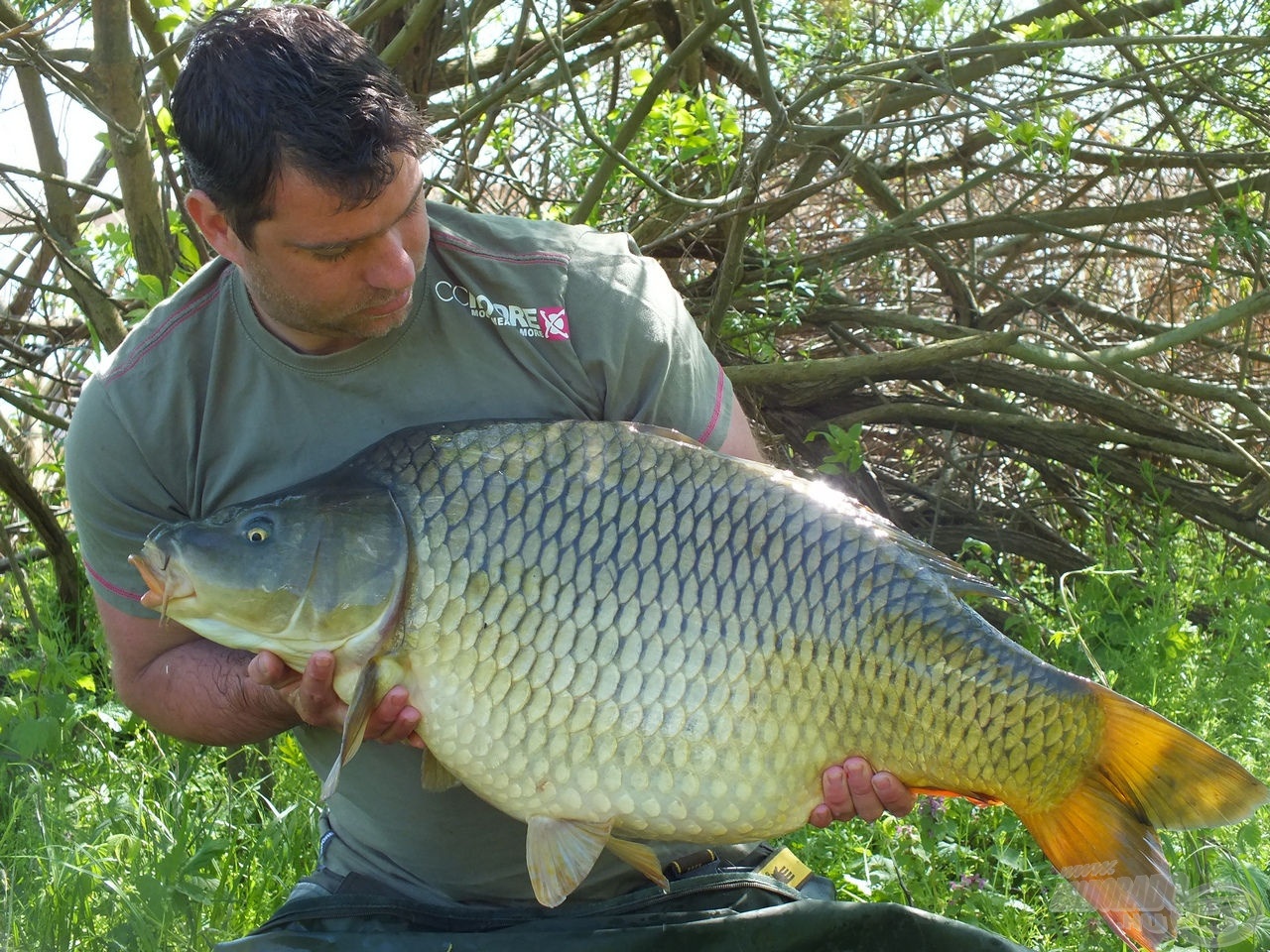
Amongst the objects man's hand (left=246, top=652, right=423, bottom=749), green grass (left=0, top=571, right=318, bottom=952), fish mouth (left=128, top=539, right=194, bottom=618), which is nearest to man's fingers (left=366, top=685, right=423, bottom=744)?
man's hand (left=246, top=652, right=423, bottom=749)

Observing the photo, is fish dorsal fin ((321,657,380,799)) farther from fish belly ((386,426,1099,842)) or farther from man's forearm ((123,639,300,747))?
man's forearm ((123,639,300,747))

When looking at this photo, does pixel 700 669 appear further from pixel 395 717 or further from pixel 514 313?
pixel 514 313

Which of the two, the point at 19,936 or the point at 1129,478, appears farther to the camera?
the point at 1129,478

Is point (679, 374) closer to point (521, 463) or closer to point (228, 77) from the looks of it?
point (521, 463)

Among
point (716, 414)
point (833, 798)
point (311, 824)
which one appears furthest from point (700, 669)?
point (311, 824)

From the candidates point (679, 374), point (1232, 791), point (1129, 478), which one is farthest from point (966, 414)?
point (1232, 791)

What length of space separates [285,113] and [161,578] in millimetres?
503

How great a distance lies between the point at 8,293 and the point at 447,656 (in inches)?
116

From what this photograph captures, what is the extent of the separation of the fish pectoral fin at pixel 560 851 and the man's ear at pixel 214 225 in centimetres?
73

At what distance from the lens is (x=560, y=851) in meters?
1.38

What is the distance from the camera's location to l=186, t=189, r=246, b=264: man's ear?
4.96ft

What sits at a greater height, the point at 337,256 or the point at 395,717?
the point at 337,256

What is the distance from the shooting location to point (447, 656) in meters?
A: 1.35

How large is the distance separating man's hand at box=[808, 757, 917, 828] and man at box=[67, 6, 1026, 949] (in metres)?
0.03
